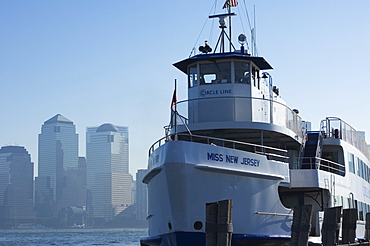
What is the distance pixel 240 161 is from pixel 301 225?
3.47 metres

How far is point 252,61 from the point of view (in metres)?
23.8

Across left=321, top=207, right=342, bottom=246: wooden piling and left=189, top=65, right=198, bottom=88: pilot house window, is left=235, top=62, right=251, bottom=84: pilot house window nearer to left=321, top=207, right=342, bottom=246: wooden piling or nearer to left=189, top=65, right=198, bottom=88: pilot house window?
left=189, top=65, right=198, bottom=88: pilot house window

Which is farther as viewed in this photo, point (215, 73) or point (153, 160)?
point (215, 73)

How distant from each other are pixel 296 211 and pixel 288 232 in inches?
138

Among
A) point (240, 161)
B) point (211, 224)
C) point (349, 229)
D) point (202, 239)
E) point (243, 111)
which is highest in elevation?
point (243, 111)

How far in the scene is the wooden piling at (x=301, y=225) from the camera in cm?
1642

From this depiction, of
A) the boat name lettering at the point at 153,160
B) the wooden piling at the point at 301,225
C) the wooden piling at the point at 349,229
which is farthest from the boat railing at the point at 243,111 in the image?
the wooden piling at the point at 301,225

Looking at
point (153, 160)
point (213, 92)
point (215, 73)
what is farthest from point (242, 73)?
point (153, 160)

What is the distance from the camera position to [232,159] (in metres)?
19.3

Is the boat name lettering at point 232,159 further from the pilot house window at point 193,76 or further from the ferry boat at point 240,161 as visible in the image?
the pilot house window at point 193,76

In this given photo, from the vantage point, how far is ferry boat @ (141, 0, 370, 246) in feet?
61.3

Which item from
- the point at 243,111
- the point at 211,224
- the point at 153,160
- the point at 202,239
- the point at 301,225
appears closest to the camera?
the point at 211,224

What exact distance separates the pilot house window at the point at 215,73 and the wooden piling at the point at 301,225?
8.06 metres

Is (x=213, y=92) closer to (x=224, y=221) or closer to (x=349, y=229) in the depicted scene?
(x=349, y=229)
